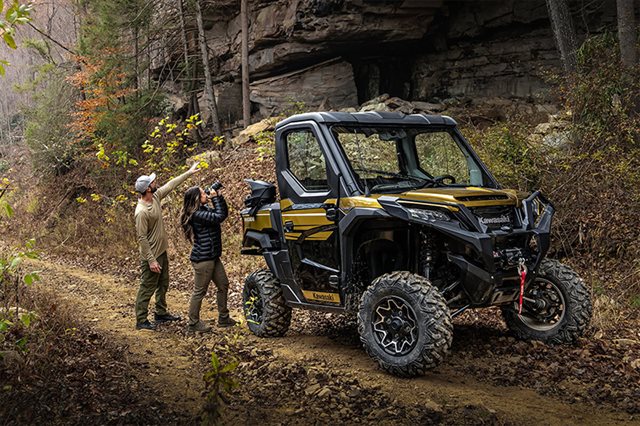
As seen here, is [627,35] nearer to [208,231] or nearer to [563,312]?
[563,312]

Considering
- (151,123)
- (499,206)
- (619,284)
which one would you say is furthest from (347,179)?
(151,123)

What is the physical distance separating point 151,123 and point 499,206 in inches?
697

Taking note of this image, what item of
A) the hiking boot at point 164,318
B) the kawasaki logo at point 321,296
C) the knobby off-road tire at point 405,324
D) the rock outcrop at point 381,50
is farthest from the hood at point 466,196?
the rock outcrop at point 381,50

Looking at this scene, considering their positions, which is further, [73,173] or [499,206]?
[73,173]

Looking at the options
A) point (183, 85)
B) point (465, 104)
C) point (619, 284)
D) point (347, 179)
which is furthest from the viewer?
point (183, 85)

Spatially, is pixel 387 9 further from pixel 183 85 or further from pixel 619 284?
pixel 619 284

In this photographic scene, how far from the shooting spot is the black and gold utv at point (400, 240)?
550 cm

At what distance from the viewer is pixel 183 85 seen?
77.9ft

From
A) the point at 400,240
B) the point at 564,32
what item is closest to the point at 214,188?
the point at 400,240

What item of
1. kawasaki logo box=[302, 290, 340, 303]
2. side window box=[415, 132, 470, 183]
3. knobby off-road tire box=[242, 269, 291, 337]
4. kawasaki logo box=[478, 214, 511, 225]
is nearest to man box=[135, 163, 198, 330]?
knobby off-road tire box=[242, 269, 291, 337]

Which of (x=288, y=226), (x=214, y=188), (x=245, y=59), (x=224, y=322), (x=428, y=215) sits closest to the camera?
(x=428, y=215)

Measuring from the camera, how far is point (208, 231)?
8.00 m

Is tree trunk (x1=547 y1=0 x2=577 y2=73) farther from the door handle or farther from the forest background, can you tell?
the door handle

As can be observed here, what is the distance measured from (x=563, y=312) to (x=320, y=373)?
2615 mm
